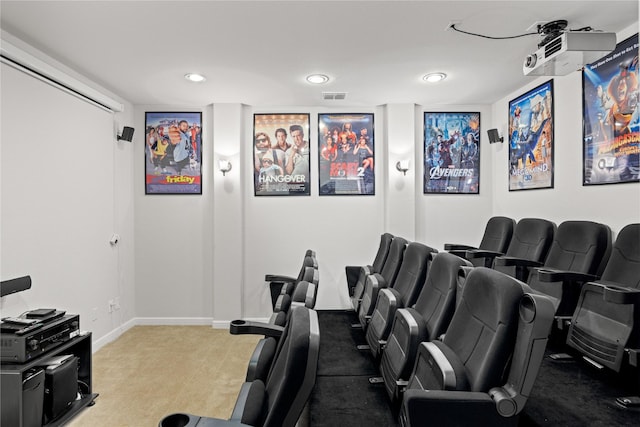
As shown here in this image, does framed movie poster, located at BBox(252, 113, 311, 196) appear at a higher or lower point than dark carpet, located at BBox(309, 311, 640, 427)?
higher

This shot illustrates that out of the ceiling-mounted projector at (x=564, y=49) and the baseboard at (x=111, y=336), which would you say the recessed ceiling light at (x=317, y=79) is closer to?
the ceiling-mounted projector at (x=564, y=49)

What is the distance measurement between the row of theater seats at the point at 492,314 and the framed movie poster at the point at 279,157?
5.54 feet

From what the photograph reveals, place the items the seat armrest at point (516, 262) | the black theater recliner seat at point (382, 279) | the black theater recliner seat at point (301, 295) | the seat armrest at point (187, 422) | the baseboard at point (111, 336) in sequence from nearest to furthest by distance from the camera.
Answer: the seat armrest at point (187, 422)
the black theater recliner seat at point (301, 295)
the black theater recliner seat at point (382, 279)
the seat armrest at point (516, 262)
the baseboard at point (111, 336)

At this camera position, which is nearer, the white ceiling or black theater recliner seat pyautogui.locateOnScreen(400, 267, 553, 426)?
black theater recliner seat pyautogui.locateOnScreen(400, 267, 553, 426)

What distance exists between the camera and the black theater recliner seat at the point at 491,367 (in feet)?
4.41

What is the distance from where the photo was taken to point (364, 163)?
193 inches

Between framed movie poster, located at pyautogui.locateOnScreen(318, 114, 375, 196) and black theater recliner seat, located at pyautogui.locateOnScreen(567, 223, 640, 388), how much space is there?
2850 mm

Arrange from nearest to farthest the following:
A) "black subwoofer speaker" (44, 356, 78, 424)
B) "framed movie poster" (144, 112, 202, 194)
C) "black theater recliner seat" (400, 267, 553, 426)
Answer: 1. "black theater recliner seat" (400, 267, 553, 426)
2. "black subwoofer speaker" (44, 356, 78, 424)
3. "framed movie poster" (144, 112, 202, 194)

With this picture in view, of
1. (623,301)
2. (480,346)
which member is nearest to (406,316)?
(480,346)

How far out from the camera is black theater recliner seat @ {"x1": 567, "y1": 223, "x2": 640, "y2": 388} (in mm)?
2094

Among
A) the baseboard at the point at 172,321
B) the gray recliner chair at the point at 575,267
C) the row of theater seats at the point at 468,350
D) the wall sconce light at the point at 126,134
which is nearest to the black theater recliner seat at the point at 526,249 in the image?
the gray recliner chair at the point at 575,267

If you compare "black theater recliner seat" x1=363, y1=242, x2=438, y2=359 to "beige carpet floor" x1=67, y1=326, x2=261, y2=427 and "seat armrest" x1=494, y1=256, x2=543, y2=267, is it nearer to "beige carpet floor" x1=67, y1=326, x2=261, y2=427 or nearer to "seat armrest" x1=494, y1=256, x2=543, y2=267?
"seat armrest" x1=494, y1=256, x2=543, y2=267

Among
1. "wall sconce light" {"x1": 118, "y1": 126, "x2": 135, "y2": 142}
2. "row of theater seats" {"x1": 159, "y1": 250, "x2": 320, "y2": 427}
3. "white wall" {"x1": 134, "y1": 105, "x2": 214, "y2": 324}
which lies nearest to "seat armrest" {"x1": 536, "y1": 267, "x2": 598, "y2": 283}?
"row of theater seats" {"x1": 159, "y1": 250, "x2": 320, "y2": 427}

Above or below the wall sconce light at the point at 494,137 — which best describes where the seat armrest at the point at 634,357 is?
below
